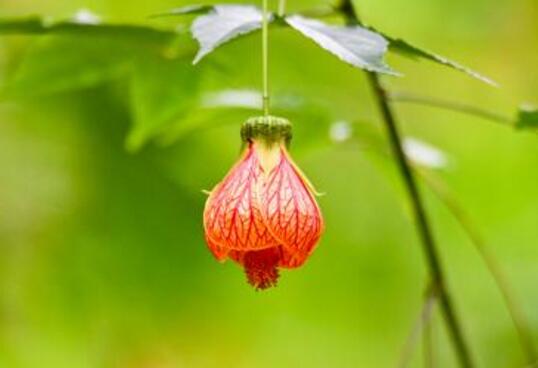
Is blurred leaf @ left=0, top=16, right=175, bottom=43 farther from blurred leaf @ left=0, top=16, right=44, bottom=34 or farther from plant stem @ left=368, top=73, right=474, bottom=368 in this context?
plant stem @ left=368, top=73, right=474, bottom=368

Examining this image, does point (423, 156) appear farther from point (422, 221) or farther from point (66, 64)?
point (66, 64)

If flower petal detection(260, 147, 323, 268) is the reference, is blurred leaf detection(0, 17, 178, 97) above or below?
above

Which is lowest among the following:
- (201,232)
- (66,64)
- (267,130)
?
(201,232)

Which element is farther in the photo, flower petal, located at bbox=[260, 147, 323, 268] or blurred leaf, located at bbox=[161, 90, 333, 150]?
blurred leaf, located at bbox=[161, 90, 333, 150]

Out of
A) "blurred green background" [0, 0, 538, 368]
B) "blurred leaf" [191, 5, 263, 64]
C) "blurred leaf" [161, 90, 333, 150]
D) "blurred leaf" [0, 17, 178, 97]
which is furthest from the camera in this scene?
"blurred green background" [0, 0, 538, 368]

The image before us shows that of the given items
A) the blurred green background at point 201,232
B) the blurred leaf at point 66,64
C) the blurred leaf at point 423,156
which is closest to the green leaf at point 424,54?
the blurred leaf at point 66,64

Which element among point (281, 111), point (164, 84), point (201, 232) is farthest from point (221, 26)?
point (201, 232)

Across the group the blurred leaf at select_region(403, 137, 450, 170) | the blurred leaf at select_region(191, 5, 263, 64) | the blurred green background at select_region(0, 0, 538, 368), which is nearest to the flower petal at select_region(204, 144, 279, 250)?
the blurred leaf at select_region(191, 5, 263, 64)

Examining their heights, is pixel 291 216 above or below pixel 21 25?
below
